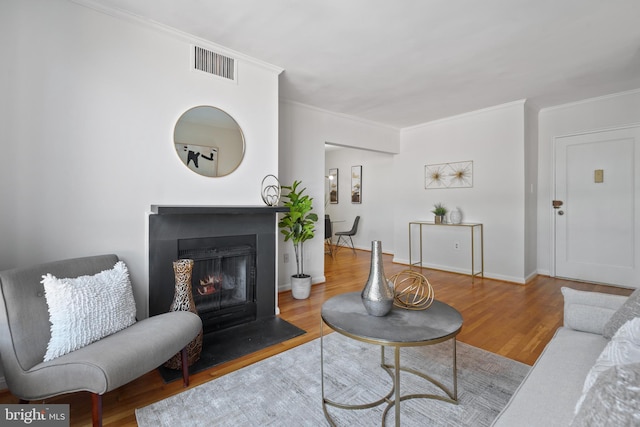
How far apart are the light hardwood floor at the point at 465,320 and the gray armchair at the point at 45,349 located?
343mm

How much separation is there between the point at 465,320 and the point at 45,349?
3.19 meters

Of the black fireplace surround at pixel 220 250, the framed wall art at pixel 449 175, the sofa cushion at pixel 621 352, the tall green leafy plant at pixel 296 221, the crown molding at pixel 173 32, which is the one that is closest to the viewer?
the sofa cushion at pixel 621 352

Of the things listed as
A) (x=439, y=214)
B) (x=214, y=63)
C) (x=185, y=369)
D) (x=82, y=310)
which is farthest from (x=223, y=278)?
(x=439, y=214)

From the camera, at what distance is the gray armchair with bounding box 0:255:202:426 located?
1407 millimetres

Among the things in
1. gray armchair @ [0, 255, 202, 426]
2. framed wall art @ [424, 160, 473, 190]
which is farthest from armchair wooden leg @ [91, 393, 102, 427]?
framed wall art @ [424, 160, 473, 190]

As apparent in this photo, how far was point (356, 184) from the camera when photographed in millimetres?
7469

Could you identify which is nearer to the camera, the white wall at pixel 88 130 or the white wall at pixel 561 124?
the white wall at pixel 88 130

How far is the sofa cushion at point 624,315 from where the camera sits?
127 cm

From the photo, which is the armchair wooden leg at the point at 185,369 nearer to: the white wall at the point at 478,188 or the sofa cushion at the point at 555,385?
the sofa cushion at the point at 555,385

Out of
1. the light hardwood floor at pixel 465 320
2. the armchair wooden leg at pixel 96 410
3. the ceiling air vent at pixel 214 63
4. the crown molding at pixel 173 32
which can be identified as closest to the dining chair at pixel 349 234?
the light hardwood floor at pixel 465 320

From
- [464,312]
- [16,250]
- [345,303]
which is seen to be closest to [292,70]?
[345,303]

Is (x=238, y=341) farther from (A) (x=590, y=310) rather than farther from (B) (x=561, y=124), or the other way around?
(B) (x=561, y=124)

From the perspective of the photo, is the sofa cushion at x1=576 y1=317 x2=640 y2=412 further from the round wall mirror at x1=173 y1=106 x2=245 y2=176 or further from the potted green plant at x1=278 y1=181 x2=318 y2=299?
the potted green plant at x1=278 y1=181 x2=318 y2=299

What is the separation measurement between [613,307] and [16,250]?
11.4ft
